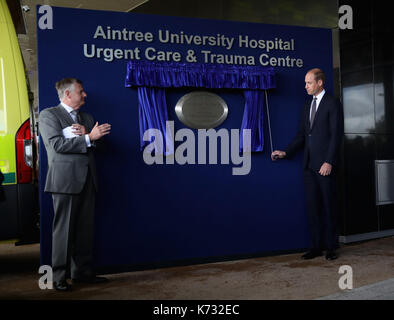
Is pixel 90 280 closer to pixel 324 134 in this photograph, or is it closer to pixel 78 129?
pixel 78 129

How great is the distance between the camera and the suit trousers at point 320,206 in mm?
4715

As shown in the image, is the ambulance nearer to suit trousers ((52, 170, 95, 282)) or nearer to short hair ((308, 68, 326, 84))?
suit trousers ((52, 170, 95, 282))

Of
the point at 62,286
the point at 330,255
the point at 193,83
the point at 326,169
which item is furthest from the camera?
the point at 330,255

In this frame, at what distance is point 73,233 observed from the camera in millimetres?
3918

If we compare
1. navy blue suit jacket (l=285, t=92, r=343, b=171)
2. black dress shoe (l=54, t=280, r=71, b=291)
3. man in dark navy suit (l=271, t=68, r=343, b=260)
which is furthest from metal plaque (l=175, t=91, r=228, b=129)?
black dress shoe (l=54, t=280, r=71, b=291)

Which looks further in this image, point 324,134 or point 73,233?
point 324,134

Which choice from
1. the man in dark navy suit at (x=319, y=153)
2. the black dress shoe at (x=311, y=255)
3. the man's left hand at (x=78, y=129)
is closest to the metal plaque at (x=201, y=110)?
the man in dark navy suit at (x=319, y=153)

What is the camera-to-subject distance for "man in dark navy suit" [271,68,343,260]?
4.68 metres

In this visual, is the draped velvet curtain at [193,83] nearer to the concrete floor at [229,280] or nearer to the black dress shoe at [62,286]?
the concrete floor at [229,280]

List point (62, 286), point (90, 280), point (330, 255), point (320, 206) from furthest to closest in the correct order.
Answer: point (320, 206)
point (330, 255)
point (90, 280)
point (62, 286)

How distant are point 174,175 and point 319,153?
4.77 ft

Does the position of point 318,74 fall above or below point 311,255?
above

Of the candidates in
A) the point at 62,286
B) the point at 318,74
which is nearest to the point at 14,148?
the point at 62,286

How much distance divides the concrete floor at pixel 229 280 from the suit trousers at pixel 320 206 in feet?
0.67
